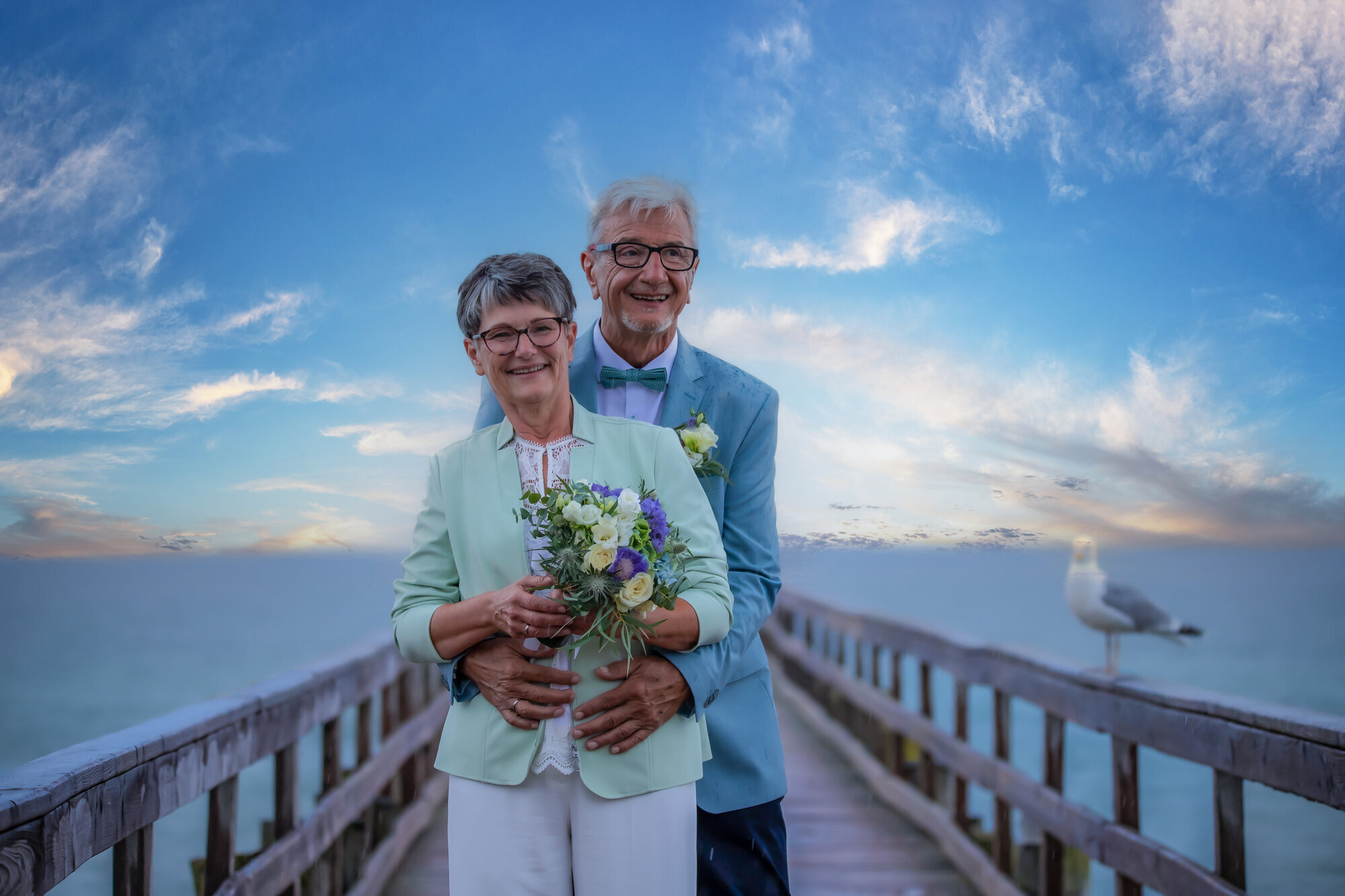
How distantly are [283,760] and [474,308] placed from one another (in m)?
1.88

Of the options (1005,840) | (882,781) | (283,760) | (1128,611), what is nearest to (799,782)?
(882,781)

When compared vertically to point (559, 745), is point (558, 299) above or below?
above

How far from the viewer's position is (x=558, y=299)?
172 centimetres

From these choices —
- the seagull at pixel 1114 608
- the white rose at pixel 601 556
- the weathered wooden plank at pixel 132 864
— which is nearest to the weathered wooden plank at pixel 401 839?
the weathered wooden plank at pixel 132 864

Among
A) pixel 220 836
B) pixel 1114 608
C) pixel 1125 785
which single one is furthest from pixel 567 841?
pixel 1114 608

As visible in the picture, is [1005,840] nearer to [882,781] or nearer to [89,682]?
[882,781]

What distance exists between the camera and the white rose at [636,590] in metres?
1.48

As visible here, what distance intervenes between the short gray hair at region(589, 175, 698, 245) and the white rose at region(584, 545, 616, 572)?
91cm

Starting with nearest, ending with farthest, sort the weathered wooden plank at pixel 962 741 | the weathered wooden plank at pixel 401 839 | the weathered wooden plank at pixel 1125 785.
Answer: the weathered wooden plank at pixel 1125 785, the weathered wooden plank at pixel 401 839, the weathered wooden plank at pixel 962 741

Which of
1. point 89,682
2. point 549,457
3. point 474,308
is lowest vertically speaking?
point 89,682

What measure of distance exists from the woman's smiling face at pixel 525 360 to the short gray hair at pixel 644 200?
459mm

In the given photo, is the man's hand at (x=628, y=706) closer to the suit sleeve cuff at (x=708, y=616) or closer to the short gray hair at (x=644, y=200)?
the suit sleeve cuff at (x=708, y=616)

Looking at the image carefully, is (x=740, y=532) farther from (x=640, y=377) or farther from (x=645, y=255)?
(x=645, y=255)

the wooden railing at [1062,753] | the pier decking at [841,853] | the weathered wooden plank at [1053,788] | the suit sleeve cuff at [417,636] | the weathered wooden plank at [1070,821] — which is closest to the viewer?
the suit sleeve cuff at [417,636]
